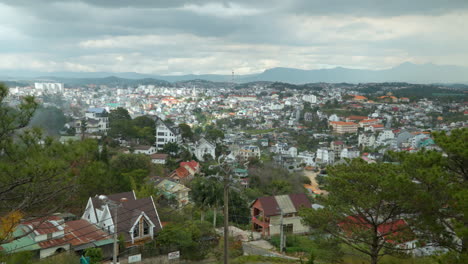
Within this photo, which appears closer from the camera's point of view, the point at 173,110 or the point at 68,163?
the point at 68,163

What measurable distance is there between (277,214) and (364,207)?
7459 millimetres

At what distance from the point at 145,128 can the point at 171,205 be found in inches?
831

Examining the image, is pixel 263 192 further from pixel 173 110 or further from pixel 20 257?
pixel 173 110

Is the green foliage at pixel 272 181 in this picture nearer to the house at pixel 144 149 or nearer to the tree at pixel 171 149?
the tree at pixel 171 149

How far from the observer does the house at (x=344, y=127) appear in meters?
59.8

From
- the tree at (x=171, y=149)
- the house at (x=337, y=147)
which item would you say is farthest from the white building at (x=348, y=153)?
the tree at (x=171, y=149)

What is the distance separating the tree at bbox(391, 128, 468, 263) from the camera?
579 centimetres

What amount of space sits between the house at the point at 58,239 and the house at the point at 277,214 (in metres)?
6.08

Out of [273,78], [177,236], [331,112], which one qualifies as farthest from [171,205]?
[273,78]

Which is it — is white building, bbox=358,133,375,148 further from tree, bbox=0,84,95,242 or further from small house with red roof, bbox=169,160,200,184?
tree, bbox=0,84,95,242

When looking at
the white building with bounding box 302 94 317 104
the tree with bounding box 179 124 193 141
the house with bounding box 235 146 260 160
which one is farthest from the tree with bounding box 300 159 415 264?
the white building with bounding box 302 94 317 104

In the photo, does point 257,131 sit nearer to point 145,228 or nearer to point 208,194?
point 208,194

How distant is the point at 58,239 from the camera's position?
9.67m

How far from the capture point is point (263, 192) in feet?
77.4
